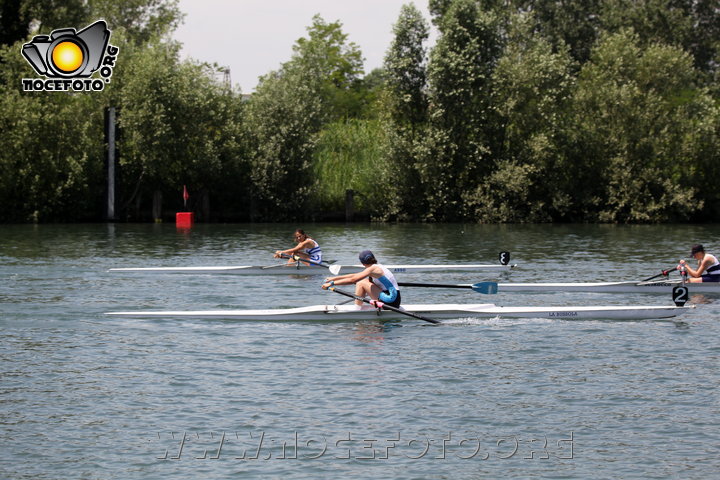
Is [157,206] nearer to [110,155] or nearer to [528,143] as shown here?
[110,155]

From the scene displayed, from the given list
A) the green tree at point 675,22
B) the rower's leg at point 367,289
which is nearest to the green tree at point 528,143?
the green tree at point 675,22

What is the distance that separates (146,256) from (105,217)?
25895 mm

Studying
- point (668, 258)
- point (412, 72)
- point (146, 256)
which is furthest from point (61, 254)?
point (412, 72)

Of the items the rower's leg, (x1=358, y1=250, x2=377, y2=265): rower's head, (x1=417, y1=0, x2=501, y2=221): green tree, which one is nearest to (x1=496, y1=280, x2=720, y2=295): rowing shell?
the rower's leg

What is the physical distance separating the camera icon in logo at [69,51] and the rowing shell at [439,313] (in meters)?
39.1

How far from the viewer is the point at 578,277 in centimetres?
3356

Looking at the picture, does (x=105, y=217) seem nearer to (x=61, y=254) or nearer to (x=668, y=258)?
(x=61, y=254)

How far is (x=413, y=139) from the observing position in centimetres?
6719

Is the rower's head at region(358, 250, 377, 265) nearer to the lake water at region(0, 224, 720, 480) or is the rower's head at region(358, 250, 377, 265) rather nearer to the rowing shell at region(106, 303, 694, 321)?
the rowing shell at region(106, 303, 694, 321)

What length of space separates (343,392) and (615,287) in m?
14.7

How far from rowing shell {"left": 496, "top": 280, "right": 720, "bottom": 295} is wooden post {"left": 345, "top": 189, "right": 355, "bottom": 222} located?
41.2 meters

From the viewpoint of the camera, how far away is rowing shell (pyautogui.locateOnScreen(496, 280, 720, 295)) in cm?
2833

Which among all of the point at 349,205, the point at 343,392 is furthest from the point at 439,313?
the point at 349,205

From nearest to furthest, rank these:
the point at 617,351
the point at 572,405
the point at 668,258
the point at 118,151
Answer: the point at 572,405, the point at 617,351, the point at 668,258, the point at 118,151
